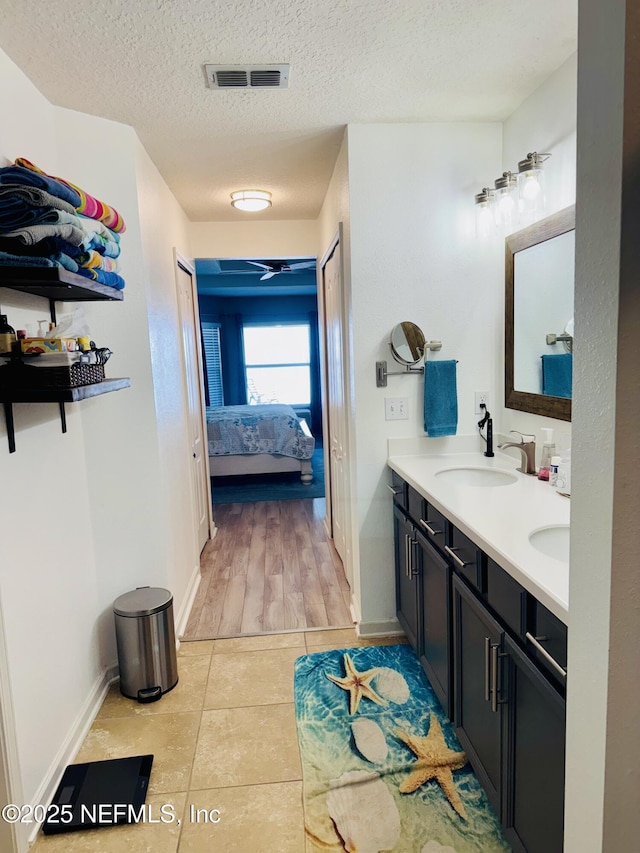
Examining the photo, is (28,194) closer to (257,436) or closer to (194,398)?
(194,398)

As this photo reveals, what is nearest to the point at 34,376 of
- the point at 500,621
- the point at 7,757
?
the point at 7,757

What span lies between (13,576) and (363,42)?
6.93 feet

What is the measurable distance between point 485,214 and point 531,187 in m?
0.35

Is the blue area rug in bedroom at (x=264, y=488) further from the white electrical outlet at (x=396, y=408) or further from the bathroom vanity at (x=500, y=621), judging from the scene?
the bathroom vanity at (x=500, y=621)

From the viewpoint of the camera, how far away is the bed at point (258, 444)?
232 inches

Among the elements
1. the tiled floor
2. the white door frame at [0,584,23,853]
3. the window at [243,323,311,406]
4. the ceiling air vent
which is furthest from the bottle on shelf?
the window at [243,323,311,406]

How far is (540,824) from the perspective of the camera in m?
1.24

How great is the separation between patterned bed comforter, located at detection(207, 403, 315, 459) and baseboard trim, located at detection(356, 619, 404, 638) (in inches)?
131

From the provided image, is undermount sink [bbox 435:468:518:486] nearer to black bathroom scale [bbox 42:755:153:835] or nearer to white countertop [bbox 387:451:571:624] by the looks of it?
white countertop [bbox 387:451:571:624]

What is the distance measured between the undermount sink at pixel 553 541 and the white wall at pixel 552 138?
580mm

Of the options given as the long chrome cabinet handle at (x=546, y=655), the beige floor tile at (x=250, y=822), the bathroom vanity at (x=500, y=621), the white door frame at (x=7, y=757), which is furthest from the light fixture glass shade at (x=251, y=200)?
the beige floor tile at (x=250, y=822)

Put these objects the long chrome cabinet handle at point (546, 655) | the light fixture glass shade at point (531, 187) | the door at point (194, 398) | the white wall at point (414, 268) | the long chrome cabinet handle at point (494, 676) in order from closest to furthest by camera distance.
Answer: the long chrome cabinet handle at point (546, 655), the long chrome cabinet handle at point (494, 676), the light fixture glass shade at point (531, 187), the white wall at point (414, 268), the door at point (194, 398)

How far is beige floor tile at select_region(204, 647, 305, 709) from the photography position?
2.27 m

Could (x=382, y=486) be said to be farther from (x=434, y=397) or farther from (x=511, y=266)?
(x=511, y=266)
